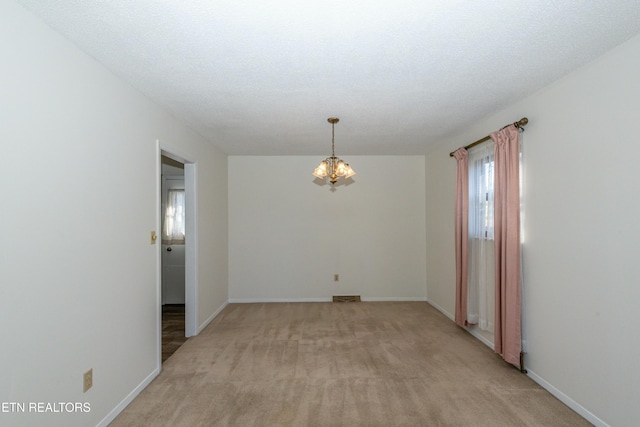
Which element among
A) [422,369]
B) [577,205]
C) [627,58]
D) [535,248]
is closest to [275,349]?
[422,369]

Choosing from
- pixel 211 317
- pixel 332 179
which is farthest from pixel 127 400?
pixel 332 179

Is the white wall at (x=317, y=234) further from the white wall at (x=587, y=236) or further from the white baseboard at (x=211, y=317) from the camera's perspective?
the white wall at (x=587, y=236)

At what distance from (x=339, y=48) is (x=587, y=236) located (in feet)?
7.29

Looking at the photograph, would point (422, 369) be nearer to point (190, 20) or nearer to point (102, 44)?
point (190, 20)

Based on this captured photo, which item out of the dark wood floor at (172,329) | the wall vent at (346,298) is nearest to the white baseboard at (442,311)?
the wall vent at (346,298)

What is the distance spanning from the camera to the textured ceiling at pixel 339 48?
5.46ft

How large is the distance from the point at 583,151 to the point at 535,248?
3.04 feet

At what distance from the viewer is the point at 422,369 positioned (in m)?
3.11

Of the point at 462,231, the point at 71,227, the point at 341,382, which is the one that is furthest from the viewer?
the point at 462,231

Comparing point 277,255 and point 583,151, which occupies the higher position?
point 583,151

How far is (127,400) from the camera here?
99.5 inches

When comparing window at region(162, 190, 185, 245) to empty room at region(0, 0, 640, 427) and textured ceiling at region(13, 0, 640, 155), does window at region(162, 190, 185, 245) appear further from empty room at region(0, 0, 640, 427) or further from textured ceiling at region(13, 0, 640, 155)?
textured ceiling at region(13, 0, 640, 155)

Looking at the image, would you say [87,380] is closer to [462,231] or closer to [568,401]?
[568,401]

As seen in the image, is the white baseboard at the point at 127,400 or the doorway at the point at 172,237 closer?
the white baseboard at the point at 127,400
